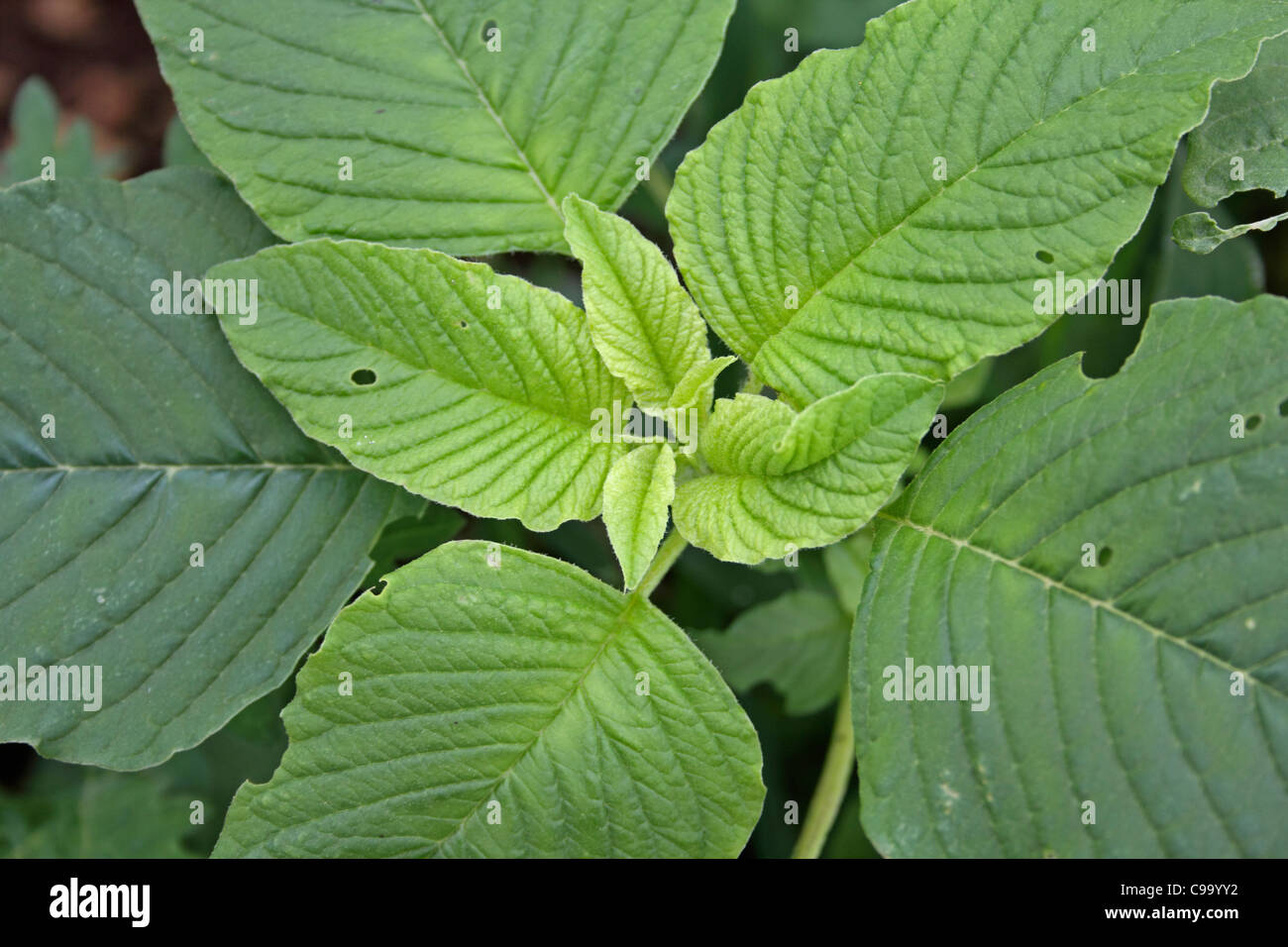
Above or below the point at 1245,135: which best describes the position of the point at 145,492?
below

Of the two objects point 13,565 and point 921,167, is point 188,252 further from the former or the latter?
point 921,167

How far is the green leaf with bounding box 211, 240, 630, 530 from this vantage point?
1.61 m

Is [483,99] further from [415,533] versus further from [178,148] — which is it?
[178,148]

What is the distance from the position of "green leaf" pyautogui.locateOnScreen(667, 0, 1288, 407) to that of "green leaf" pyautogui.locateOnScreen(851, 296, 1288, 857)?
0.18 meters

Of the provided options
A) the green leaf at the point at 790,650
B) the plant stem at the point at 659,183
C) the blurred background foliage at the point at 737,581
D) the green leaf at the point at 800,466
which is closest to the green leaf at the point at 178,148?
the blurred background foliage at the point at 737,581

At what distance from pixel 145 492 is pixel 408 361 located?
0.58m

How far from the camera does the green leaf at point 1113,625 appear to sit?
1.36 meters

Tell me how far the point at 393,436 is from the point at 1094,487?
1.06m

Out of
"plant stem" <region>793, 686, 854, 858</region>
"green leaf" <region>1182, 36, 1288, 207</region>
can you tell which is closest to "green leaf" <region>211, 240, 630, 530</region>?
"plant stem" <region>793, 686, 854, 858</region>

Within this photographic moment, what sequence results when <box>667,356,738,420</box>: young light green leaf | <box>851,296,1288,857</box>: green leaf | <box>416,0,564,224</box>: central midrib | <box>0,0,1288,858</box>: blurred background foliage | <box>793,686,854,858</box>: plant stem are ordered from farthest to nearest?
1. <box>0,0,1288,858</box>: blurred background foliage
2. <box>793,686,854,858</box>: plant stem
3. <box>416,0,564,224</box>: central midrib
4. <box>667,356,738,420</box>: young light green leaf
5. <box>851,296,1288,857</box>: green leaf

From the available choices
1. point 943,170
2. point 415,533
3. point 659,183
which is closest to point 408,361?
point 415,533

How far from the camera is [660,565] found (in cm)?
176

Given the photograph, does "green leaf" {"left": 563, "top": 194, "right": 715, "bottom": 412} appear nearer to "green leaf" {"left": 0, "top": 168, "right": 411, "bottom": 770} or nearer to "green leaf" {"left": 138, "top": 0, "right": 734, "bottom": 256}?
"green leaf" {"left": 138, "top": 0, "right": 734, "bottom": 256}

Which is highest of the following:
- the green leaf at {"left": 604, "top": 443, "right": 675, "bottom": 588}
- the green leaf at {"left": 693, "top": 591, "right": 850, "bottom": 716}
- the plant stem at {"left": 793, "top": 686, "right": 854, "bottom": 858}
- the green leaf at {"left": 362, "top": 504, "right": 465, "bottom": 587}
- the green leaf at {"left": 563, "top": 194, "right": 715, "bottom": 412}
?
the green leaf at {"left": 563, "top": 194, "right": 715, "bottom": 412}
